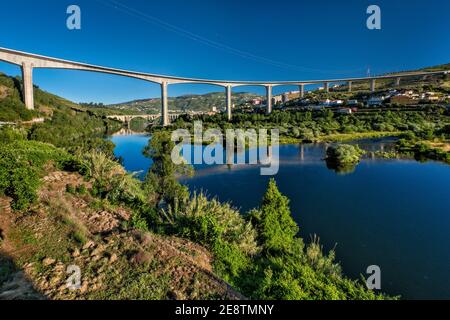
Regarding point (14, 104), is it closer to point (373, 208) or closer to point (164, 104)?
point (164, 104)

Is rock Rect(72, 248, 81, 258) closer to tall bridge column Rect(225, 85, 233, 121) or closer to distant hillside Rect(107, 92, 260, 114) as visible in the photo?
tall bridge column Rect(225, 85, 233, 121)

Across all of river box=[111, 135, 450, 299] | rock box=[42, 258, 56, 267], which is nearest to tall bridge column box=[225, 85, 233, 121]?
river box=[111, 135, 450, 299]

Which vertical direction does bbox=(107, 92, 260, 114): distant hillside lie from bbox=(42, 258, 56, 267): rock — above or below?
above

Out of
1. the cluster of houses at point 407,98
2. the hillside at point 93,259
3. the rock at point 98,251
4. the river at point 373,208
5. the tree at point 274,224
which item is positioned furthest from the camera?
the cluster of houses at point 407,98

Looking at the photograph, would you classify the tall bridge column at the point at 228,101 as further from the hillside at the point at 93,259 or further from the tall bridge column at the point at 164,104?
the hillside at the point at 93,259

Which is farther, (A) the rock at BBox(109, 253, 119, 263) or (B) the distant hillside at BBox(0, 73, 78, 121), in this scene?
(B) the distant hillside at BBox(0, 73, 78, 121)

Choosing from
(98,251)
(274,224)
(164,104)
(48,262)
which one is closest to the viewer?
(48,262)

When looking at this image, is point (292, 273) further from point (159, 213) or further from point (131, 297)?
point (159, 213)

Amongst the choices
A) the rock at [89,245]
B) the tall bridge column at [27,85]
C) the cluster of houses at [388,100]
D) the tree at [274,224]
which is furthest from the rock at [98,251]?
the cluster of houses at [388,100]

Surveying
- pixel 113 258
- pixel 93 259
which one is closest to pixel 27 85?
pixel 93 259
